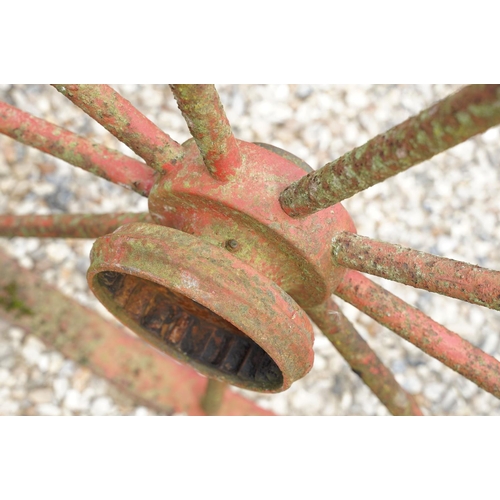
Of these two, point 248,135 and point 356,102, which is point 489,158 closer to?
point 356,102

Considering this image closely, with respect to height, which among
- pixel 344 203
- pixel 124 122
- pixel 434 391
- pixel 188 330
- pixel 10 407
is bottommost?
pixel 10 407

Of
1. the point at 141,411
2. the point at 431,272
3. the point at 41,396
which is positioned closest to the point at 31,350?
the point at 41,396

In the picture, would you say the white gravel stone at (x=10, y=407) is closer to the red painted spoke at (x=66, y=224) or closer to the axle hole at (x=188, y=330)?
the red painted spoke at (x=66, y=224)

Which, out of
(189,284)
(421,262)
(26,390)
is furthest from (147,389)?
(421,262)

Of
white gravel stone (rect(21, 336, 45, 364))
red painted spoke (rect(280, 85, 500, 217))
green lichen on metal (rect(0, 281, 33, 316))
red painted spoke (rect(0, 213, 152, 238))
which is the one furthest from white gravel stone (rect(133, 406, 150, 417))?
red painted spoke (rect(280, 85, 500, 217))

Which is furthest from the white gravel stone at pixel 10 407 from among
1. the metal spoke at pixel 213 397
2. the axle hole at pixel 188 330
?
the axle hole at pixel 188 330

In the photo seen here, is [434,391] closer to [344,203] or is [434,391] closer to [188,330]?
[344,203]

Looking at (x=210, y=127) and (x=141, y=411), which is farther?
(x=141, y=411)
